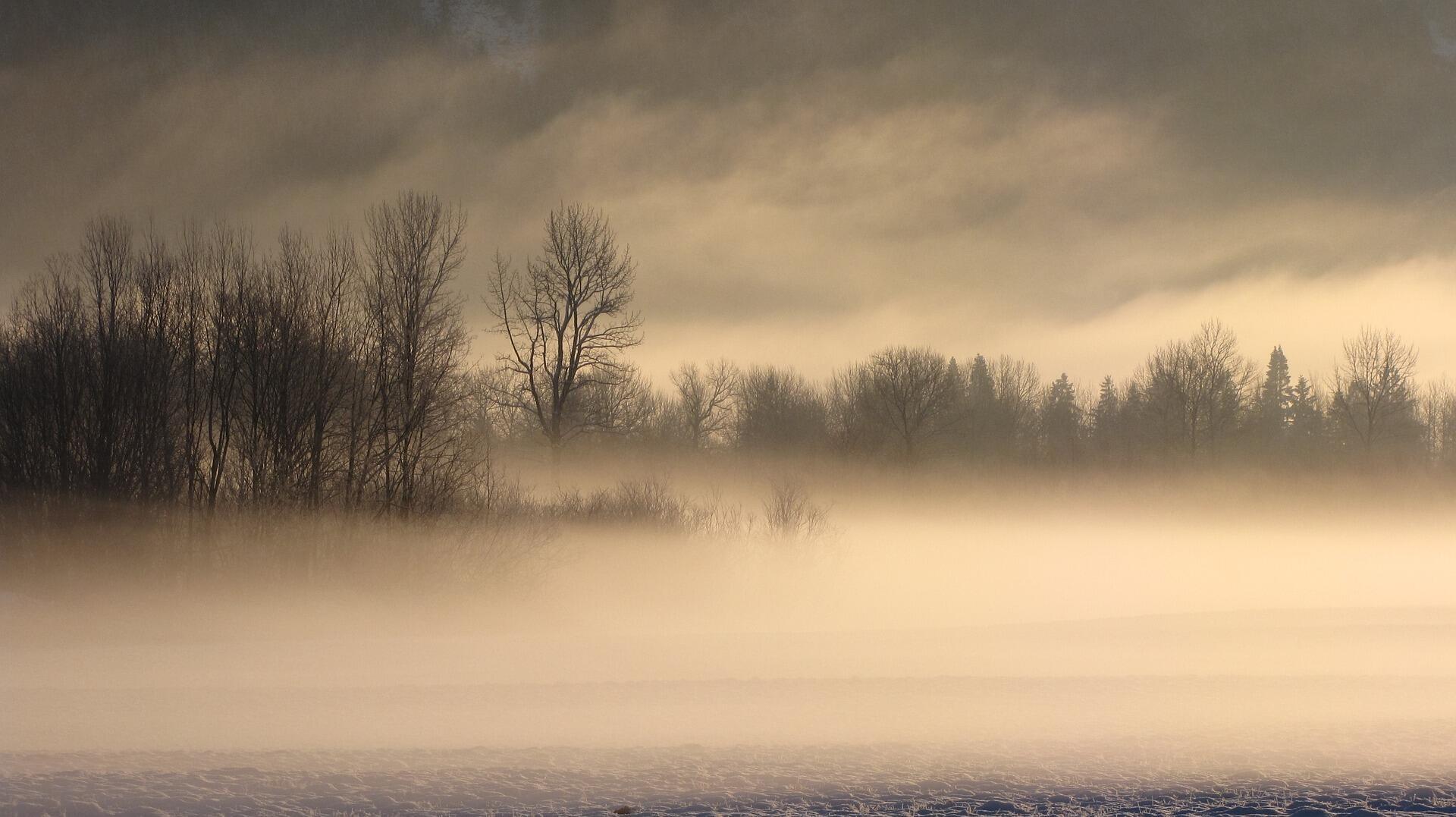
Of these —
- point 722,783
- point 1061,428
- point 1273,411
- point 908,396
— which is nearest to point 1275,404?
point 1273,411

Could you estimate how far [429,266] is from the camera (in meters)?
31.3

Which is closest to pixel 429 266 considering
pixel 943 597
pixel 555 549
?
pixel 555 549

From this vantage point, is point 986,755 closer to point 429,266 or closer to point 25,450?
point 429,266

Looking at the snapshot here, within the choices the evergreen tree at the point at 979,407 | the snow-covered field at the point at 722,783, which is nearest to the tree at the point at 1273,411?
the evergreen tree at the point at 979,407

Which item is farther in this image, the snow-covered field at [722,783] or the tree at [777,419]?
the tree at [777,419]

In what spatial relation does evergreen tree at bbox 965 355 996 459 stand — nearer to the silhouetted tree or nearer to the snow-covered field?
the silhouetted tree

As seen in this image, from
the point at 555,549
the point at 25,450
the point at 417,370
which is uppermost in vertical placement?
the point at 417,370

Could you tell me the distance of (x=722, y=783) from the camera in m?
13.7

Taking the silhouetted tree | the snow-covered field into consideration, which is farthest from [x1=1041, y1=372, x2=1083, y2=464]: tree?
the snow-covered field

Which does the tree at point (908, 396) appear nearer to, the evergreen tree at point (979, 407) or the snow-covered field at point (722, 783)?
the evergreen tree at point (979, 407)

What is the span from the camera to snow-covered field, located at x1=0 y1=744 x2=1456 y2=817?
12578 millimetres

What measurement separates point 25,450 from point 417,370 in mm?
10461

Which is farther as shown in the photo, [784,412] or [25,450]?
[784,412]

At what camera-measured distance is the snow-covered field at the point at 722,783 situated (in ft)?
41.3
